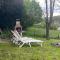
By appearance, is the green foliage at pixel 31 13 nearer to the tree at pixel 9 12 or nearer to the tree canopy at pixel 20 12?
the tree canopy at pixel 20 12

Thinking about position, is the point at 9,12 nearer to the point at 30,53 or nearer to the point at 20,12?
the point at 20,12

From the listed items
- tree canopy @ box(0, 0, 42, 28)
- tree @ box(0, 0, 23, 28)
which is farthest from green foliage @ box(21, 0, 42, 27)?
tree @ box(0, 0, 23, 28)

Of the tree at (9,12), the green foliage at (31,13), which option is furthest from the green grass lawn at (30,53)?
the green foliage at (31,13)

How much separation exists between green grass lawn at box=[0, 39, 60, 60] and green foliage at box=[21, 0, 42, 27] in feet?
14.3

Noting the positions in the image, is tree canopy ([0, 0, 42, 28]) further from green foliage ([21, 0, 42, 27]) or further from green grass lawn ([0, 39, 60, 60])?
green grass lawn ([0, 39, 60, 60])

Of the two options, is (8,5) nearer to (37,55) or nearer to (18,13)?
(18,13)

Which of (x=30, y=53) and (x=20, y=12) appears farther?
(x=20, y=12)

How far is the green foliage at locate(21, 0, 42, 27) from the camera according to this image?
1308cm

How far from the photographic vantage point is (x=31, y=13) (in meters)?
13.3

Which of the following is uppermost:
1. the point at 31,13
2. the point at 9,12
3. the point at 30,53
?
the point at 9,12

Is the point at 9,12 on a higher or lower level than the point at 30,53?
higher

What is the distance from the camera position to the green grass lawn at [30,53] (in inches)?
273

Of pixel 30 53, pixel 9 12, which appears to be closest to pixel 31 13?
pixel 9 12

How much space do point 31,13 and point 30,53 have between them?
6.07 metres
